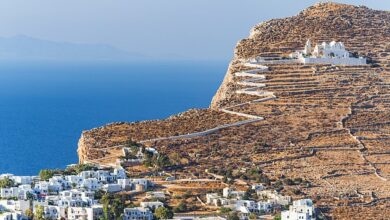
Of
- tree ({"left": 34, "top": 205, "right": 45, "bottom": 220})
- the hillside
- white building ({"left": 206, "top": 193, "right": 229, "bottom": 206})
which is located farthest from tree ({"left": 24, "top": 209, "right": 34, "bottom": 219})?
the hillside

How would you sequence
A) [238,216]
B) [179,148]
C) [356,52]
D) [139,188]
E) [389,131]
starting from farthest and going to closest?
[356,52] → [389,131] → [179,148] → [139,188] → [238,216]

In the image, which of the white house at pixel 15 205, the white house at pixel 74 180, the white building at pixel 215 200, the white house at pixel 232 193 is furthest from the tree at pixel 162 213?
the white house at pixel 15 205

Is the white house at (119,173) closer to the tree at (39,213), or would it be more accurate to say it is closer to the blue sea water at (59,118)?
the tree at (39,213)

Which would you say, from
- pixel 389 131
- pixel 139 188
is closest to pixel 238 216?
pixel 139 188

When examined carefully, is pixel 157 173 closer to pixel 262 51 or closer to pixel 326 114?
pixel 326 114

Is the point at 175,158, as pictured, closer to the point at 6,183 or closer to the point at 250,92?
the point at 6,183

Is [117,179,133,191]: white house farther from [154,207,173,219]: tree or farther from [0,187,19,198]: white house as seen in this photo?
[0,187,19,198]: white house
